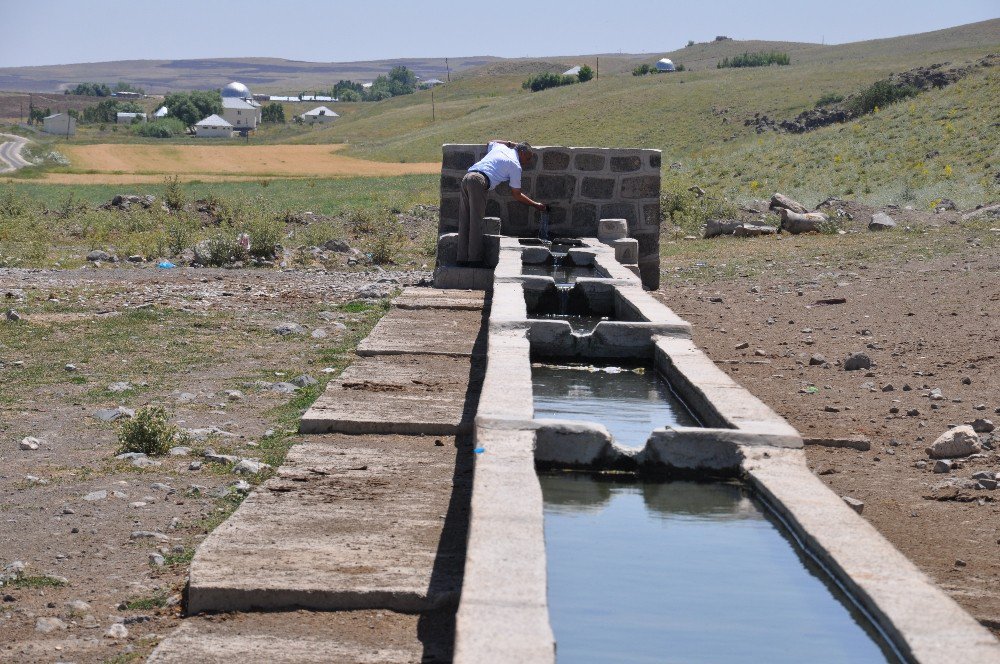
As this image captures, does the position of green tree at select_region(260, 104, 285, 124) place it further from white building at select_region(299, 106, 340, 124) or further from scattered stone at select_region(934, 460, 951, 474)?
scattered stone at select_region(934, 460, 951, 474)

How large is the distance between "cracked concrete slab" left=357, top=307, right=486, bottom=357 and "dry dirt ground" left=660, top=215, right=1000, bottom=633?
6.60 feet

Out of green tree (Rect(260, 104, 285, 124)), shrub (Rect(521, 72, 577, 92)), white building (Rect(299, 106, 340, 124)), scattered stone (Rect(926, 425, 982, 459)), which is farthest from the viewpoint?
green tree (Rect(260, 104, 285, 124))

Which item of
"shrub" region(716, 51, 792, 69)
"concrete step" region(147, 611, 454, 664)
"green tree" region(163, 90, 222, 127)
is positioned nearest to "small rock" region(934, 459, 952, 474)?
"concrete step" region(147, 611, 454, 664)

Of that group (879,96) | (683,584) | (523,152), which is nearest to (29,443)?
(683,584)

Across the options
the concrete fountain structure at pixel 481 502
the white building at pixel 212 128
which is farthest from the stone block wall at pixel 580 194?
the white building at pixel 212 128

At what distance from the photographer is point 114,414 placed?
23.0ft

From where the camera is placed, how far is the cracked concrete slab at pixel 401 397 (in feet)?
19.6

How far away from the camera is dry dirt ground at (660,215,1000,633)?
16.5ft

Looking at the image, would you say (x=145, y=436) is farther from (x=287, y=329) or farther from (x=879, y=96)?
(x=879, y=96)

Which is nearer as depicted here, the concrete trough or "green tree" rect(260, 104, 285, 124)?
the concrete trough

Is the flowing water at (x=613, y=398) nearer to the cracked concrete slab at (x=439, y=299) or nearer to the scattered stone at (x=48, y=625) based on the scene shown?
the cracked concrete slab at (x=439, y=299)

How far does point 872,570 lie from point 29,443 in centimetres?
459

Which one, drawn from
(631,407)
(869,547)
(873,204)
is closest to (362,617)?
(869,547)

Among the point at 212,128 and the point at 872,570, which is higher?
the point at 872,570
